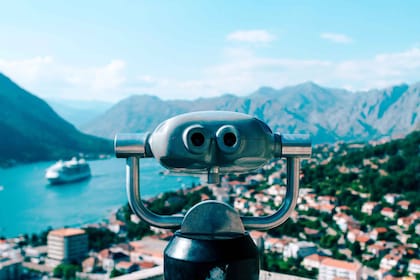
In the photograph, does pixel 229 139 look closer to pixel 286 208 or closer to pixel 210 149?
pixel 210 149

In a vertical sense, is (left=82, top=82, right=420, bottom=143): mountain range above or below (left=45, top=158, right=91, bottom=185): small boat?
above

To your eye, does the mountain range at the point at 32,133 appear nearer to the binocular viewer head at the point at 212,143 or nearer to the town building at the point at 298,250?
the town building at the point at 298,250

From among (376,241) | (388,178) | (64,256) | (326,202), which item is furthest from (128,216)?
(388,178)

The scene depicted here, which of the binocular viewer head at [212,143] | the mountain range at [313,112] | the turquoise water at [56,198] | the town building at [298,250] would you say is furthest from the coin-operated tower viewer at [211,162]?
the mountain range at [313,112]

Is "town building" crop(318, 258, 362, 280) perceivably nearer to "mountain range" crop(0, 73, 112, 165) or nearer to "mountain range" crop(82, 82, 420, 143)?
"mountain range" crop(0, 73, 112, 165)

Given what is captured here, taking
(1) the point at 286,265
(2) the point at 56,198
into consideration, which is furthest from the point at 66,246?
(2) the point at 56,198

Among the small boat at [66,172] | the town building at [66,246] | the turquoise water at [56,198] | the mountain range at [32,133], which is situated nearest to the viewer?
the town building at [66,246]

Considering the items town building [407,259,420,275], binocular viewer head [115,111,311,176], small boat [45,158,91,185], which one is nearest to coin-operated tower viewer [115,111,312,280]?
binocular viewer head [115,111,311,176]
